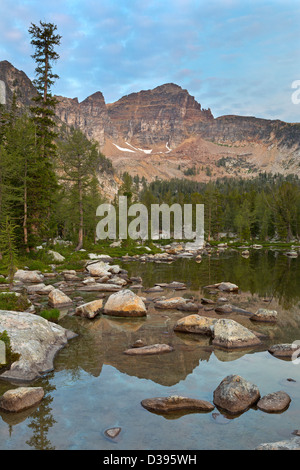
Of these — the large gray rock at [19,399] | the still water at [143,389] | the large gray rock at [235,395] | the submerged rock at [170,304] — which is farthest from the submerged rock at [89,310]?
the large gray rock at [235,395]

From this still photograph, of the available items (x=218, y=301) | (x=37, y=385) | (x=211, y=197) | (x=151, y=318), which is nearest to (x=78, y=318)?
(x=151, y=318)

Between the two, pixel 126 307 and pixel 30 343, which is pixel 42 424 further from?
pixel 126 307

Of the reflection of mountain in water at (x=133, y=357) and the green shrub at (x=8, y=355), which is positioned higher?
the green shrub at (x=8, y=355)

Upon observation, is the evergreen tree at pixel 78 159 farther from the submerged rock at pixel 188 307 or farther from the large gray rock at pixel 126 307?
the submerged rock at pixel 188 307

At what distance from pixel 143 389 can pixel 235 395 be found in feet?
7.57

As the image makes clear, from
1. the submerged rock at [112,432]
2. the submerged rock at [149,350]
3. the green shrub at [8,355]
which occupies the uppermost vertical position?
the green shrub at [8,355]

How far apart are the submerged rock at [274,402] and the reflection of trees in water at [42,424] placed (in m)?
4.68

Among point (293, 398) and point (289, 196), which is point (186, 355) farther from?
point (289, 196)

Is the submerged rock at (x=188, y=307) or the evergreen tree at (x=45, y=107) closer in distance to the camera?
the submerged rock at (x=188, y=307)

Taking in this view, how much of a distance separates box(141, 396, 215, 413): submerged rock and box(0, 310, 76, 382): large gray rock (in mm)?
3526

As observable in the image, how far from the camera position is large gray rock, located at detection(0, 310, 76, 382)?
29.8ft

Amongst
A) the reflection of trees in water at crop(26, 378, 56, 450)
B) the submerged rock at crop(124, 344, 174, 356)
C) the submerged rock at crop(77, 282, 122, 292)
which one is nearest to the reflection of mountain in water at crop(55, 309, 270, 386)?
the submerged rock at crop(124, 344, 174, 356)

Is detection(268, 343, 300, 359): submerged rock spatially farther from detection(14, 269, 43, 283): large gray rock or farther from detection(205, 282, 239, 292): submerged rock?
detection(14, 269, 43, 283): large gray rock

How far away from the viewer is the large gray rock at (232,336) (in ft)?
38.1
